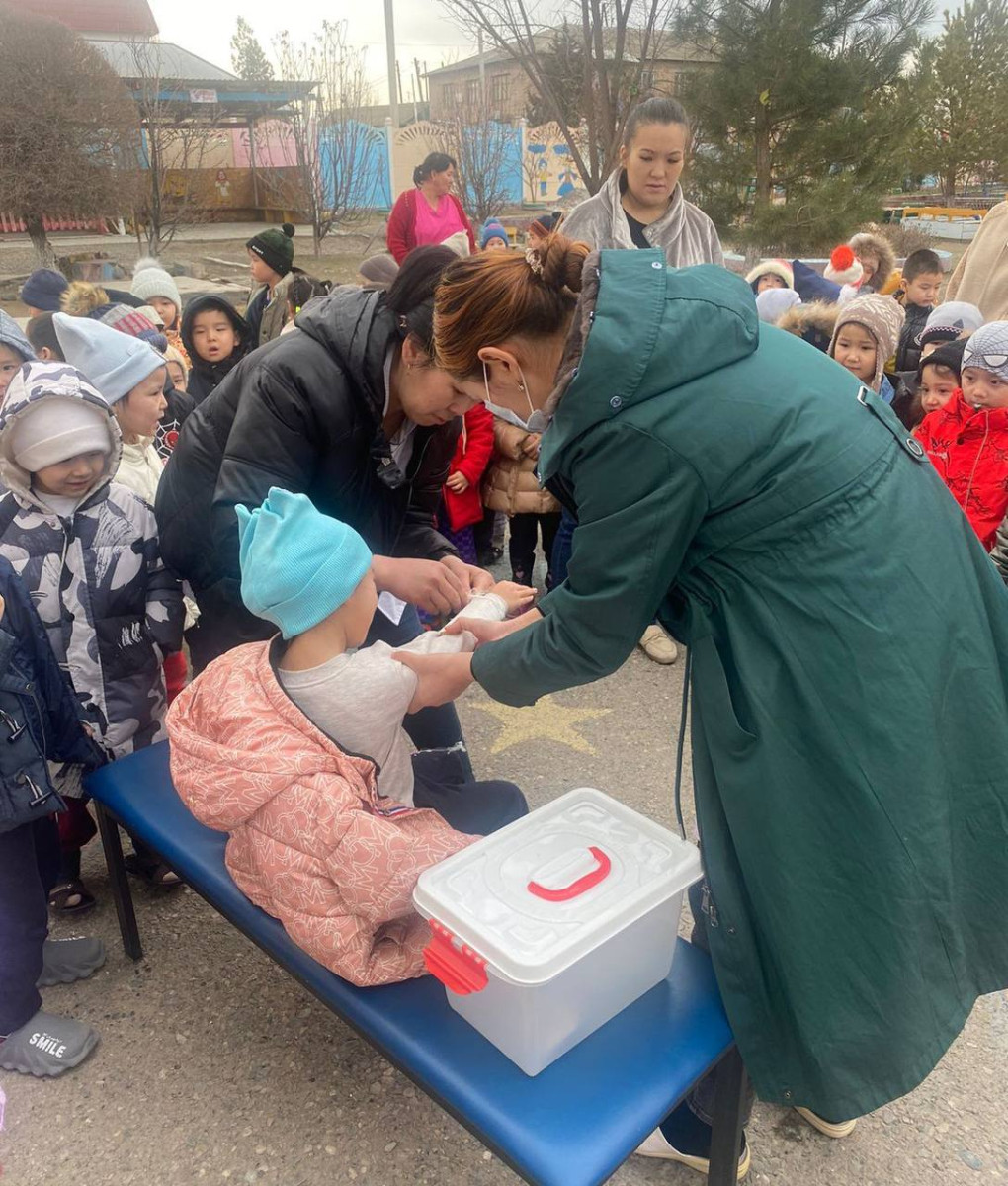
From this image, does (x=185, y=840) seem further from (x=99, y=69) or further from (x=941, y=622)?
(x=99, y=69)

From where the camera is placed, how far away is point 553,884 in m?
1.50

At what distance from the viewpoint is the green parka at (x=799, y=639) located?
51.7 inches

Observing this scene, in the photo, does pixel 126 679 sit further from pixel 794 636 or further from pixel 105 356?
pixel 794 636

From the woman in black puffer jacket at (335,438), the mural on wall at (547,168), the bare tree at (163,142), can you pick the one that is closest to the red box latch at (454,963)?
the woman in black puffer jacket at (335,438)

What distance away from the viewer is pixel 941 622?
4.58ft

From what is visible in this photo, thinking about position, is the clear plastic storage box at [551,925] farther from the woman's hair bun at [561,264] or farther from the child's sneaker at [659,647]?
the child's sneaker at [659,647]

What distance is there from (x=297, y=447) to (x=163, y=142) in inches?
629

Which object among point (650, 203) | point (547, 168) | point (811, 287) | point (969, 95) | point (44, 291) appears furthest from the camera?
point (969, 95)

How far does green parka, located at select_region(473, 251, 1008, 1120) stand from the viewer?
1.31 meters

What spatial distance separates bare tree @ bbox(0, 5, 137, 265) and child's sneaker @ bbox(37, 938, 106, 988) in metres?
13.3

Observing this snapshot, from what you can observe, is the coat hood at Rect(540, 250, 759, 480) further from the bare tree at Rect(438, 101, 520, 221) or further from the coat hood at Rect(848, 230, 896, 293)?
the bare tree at Rect(438, 101, 520, 221)

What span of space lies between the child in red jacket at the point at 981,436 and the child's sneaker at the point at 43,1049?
3383 mm

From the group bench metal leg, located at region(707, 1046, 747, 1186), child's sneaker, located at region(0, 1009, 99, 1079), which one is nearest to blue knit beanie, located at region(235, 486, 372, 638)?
bench metal leg, located at region(707, 1046, 747, 1186)

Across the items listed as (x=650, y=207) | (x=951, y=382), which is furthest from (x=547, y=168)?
(x=951, y=382)
